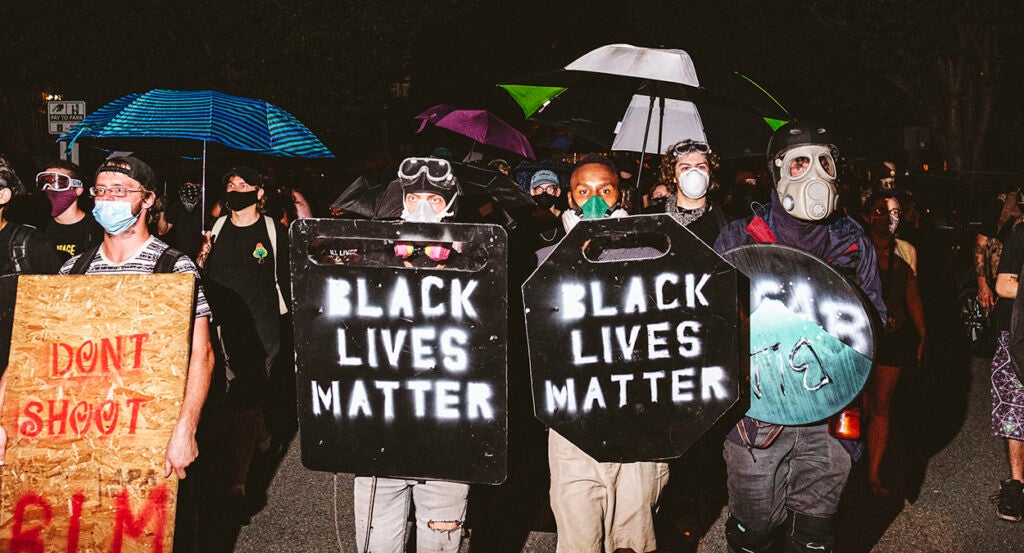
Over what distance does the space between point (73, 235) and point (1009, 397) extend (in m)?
6.64

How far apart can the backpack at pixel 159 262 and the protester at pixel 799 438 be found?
229 cm

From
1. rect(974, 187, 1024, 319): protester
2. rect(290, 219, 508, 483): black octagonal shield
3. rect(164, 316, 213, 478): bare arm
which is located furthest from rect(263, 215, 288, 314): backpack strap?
rect(974, 187, 1024, 319): protester

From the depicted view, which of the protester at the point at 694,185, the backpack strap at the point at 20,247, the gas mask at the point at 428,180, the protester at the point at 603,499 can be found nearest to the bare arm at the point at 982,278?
the protester at the point at 694,185

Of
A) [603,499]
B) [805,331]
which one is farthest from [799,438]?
[603,499]

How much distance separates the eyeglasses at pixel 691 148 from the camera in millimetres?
5074

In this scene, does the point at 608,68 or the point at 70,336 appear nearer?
the point at 70,336

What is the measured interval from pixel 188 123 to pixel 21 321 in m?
2.74

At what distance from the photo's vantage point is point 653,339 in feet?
8.17

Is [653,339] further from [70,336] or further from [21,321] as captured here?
[21,321]

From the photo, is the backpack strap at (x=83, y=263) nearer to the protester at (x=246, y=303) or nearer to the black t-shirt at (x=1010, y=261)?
the protester at (x=246, y=303)

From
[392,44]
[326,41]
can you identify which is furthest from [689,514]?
[392,44]

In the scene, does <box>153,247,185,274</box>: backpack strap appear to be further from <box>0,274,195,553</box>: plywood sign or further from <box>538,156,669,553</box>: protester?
<box>538,156,669,553</box>: protester

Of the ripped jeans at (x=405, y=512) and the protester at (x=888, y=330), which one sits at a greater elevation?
the protester at (x=888, y=330)

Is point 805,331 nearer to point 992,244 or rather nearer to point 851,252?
point 851,252
